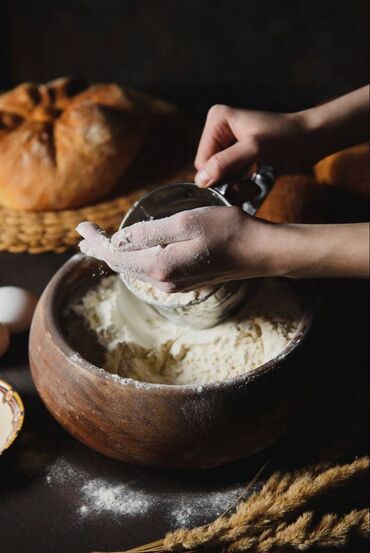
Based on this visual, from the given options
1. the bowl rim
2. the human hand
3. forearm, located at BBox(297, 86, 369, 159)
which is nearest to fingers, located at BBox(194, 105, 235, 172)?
the human hand

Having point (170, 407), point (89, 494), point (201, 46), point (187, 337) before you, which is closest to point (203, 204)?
point (187, 337)

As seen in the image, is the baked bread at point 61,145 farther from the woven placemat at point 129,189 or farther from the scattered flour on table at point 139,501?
the scattered flour on table at point 139,501

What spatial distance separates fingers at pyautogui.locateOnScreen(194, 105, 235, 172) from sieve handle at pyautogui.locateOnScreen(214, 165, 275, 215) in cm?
6

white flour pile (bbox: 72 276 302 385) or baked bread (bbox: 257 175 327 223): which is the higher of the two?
baked bread (bbox: 257 175 327 223)

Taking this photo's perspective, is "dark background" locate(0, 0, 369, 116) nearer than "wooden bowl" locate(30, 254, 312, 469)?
No

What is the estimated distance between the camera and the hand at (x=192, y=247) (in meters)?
0.76

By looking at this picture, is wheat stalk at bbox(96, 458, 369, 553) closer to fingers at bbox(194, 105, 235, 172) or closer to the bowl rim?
the bowl rim

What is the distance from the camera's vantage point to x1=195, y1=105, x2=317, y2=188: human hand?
96 cm

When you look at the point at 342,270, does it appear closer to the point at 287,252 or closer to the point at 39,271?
the point at 287,252

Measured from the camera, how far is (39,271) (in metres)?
1.29

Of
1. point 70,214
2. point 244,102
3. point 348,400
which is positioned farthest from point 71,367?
point 244,102

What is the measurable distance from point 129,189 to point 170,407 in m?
0.69

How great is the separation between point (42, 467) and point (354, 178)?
28.6 inches

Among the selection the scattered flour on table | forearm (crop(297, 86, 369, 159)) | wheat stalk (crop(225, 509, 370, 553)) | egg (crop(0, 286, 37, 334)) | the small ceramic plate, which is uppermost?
forearm (crop(297, 86, 369, 159))
